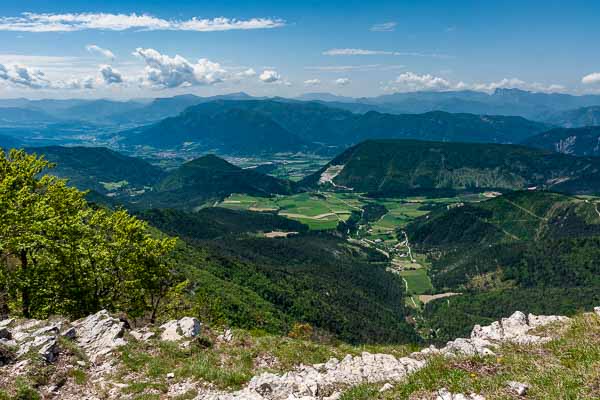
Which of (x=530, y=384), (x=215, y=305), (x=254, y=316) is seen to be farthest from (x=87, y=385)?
(x=254, y=316)

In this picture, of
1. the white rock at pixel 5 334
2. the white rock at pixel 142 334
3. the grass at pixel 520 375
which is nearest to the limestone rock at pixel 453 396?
the grass at pixel 520 375

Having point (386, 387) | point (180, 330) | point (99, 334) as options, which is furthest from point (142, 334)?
point (386, 387)

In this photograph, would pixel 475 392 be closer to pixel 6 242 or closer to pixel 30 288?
pixel 6 242

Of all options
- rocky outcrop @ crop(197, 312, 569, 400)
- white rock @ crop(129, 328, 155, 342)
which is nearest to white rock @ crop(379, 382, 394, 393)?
rocky outcrop @ crop(197, 312, 569, 400)

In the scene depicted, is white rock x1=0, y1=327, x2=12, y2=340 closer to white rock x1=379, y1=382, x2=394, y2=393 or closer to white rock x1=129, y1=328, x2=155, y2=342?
white rock x1=129, y1=328, x2=155, y2=342

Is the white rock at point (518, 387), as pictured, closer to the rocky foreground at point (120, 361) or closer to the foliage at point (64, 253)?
the rocky foreground at point (120, 361)
